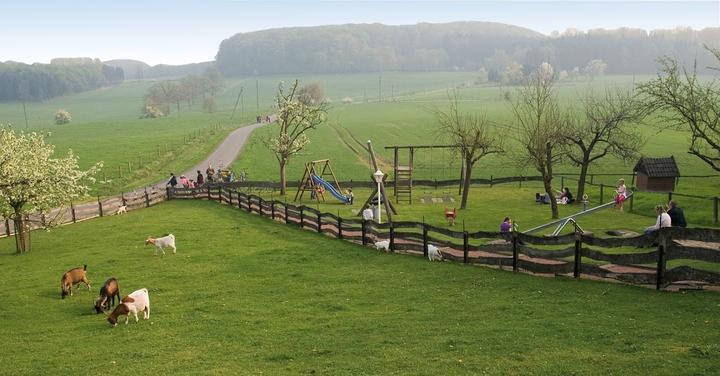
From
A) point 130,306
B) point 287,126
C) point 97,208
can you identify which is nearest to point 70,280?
point 130,306

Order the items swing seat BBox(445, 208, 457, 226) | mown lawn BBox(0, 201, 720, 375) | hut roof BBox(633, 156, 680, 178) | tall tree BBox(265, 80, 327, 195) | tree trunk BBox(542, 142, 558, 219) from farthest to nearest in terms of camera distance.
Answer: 1. tall tree BBox(265, 80, 327, 195)
2. hut roof BBox(633, 156, 680, 178)
3. tree trunk BBox(542, 142, 558, 219)
4. swing seat BBox(445, 208, 457, 226)
5. mown lawn BBox(0, 201, 720, 375)

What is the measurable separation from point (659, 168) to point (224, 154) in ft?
157

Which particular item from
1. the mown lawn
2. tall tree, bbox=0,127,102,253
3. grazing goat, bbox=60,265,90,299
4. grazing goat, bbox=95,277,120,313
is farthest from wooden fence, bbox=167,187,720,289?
tall tree, bbox=0,127,102,253

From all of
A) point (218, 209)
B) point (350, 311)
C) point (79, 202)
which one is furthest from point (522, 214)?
point (79, 202)

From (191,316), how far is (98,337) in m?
2.30

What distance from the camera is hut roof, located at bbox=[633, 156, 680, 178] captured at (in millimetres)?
38906

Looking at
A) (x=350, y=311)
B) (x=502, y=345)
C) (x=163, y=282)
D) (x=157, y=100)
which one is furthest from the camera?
(x=157, y=100)

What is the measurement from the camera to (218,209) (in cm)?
3409

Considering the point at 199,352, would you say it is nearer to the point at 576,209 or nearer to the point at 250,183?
the point at 576,209

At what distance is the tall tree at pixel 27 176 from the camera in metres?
22.5

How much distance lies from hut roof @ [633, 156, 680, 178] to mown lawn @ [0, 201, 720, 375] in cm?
2709

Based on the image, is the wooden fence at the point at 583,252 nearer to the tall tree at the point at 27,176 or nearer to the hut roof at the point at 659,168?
the tall tree at the point at 27,176

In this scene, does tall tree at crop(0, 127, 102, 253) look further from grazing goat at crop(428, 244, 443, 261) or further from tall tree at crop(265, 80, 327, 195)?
tall tree at crop(265, 80, 327, 195)

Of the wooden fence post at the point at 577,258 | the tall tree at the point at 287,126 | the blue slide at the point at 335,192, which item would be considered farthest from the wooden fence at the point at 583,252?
the tall tree at the point at 287,126
